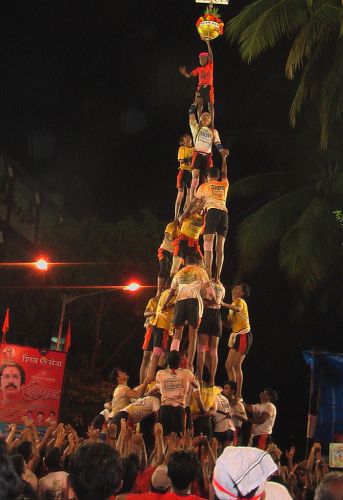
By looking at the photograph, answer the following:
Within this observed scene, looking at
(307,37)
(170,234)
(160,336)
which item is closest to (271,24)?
(307,37)

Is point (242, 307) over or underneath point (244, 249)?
underneath

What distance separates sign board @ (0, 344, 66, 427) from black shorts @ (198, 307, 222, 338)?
9.90 ft

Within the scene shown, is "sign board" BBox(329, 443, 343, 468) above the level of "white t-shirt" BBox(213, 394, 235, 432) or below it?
below

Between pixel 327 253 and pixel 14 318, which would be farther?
pixel 14 318

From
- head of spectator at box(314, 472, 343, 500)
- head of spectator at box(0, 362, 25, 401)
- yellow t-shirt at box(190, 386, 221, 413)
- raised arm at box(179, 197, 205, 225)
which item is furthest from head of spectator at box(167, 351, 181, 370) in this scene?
head of spectator at box(314, 472, 343, 500)

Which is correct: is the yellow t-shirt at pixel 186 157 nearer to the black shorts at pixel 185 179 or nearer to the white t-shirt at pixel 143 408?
the black shorts at pixel 185 179

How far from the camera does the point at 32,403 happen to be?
51.4 feet

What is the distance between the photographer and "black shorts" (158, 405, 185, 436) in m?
12.5

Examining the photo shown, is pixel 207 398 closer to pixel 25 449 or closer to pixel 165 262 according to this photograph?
pixel 165 262

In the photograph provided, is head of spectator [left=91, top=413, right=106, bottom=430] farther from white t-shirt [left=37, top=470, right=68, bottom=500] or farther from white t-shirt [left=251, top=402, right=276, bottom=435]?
white t-shirt [left=37, top=470, right=68, bottom=500]

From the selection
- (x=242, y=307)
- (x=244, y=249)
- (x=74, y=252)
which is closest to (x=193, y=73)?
(x=242, y=307)

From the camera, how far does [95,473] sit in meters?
3.77

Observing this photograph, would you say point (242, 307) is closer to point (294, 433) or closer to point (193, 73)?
point (193, 73)

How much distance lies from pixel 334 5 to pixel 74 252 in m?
19.3
